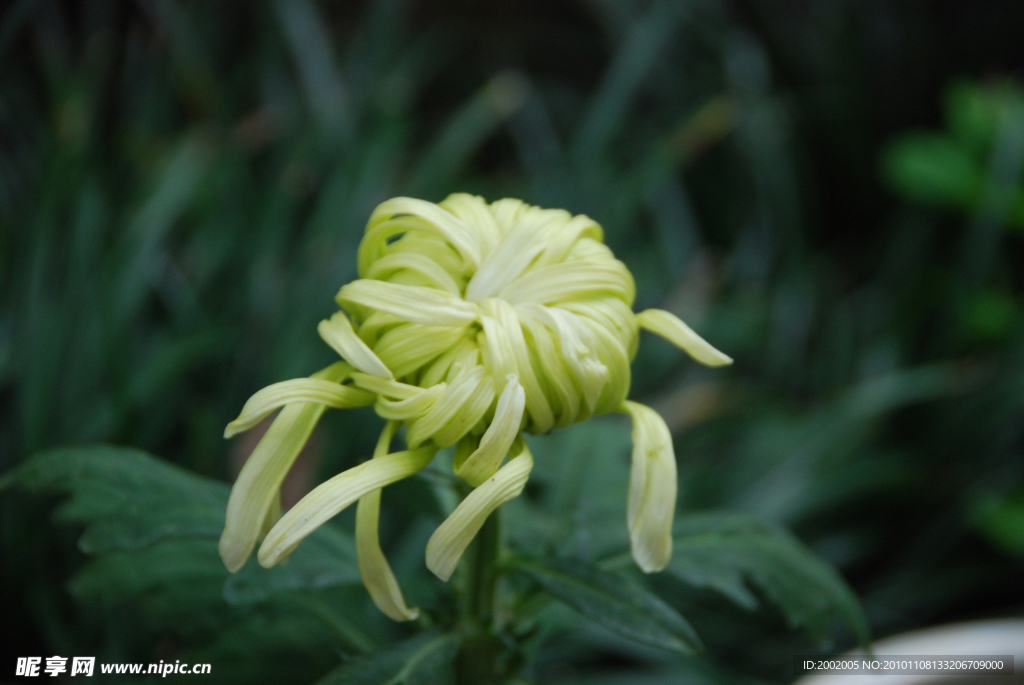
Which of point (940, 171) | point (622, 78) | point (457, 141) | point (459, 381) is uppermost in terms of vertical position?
point (622, 78)

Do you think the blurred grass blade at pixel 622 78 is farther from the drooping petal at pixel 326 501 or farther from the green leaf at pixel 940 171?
the drooping petal at pixel 326 501

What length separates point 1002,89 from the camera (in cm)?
164

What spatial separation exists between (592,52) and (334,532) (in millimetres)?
1913

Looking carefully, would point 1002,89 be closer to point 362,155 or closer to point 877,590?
point 877,590

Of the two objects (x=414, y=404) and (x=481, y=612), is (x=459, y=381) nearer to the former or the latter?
(x=414, y=404)

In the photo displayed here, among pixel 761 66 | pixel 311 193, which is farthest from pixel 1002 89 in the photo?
pixel 311 193

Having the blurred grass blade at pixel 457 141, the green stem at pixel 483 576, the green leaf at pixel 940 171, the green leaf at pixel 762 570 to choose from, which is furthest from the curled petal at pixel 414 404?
the green leaf at pixel 940 171

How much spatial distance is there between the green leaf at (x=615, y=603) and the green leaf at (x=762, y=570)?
97 millimetres

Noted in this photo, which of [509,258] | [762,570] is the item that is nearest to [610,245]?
[762,570]

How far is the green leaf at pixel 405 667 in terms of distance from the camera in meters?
0.44

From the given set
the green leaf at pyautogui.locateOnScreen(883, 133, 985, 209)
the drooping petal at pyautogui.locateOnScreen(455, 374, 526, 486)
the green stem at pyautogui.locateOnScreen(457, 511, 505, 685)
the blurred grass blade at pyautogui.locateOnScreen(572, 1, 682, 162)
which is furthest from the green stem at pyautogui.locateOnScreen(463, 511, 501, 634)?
the green leaf at pyautogui.locateOnScreen(883, 133, 985, 209)

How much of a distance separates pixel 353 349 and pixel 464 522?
12 cm

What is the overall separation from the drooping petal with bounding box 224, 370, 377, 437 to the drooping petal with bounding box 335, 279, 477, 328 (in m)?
0.06

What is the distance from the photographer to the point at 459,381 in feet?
1.29
